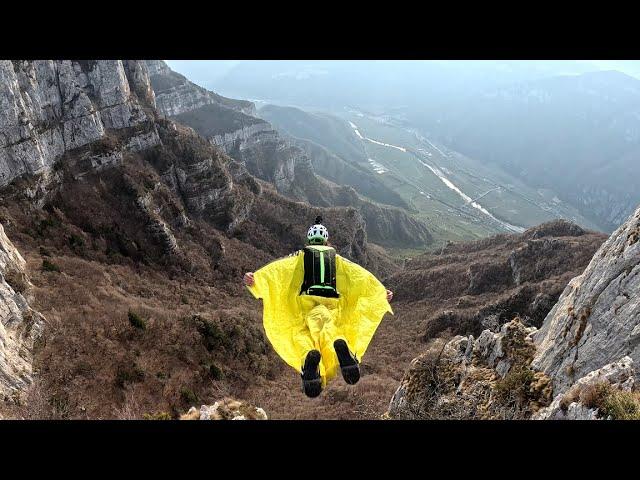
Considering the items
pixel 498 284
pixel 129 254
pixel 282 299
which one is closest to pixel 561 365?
pixel 282 299

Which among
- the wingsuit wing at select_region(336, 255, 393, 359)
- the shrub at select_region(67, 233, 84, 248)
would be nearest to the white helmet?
the wingsuit wing at select_region(336, 255, 393, 359)

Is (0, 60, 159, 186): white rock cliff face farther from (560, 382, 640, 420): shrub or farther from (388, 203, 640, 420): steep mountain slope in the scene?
(560, 382, 640, 420): shrub

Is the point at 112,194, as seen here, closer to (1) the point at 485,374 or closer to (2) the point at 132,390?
(2) the point at 132,390

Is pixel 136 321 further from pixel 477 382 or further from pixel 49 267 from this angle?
pixel 477 382

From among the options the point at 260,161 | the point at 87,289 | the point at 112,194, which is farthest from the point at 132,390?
the point at 260,161

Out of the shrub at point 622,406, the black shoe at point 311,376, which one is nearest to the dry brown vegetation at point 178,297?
the black shoe at point 311,376

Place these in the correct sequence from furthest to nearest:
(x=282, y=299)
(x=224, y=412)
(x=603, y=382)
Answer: (x=224, y=412) < (x=282, y=299) < (x=603, y=382)
